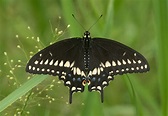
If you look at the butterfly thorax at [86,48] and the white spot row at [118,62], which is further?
the butterfly thorax at [86,48]

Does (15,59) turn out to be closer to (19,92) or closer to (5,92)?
(5,92)

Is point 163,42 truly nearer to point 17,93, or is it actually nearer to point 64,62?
point 64,62

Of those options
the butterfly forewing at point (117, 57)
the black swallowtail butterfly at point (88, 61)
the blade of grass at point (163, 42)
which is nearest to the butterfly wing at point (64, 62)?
the black swallowtail butterfly at point (88, 61)

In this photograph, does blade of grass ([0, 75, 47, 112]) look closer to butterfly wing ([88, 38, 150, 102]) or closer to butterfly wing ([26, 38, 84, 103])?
butterfly wing ([26, 38, 84, 103])

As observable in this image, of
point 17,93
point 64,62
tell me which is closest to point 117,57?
point 64,62

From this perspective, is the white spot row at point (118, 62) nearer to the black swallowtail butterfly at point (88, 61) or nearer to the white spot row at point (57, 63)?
the black swallowtail butterfly at point (88, 61)

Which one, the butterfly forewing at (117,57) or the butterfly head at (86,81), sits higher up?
the butterfly forewing at (117,57)
